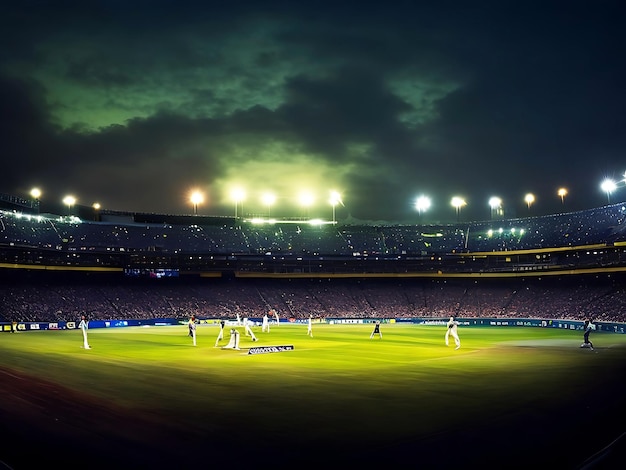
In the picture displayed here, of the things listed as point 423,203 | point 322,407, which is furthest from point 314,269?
point 322,407

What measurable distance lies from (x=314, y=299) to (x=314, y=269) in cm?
612

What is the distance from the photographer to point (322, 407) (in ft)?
61.0

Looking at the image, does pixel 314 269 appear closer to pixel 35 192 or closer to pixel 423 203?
pixel 423 203

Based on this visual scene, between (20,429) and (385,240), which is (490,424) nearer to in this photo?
(20,429)

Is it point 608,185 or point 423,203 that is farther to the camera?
point 423,203

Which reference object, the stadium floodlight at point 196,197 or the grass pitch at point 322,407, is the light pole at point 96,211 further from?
the grass pitch at point 322,407

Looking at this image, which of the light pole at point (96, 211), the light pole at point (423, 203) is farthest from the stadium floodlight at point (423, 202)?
the light pole at point (96, 211)

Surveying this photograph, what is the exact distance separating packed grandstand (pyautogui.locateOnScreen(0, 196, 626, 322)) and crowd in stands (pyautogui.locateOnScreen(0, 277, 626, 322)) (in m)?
0.24

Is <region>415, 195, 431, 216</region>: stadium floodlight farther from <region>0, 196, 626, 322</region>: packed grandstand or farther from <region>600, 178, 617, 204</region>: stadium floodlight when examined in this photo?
<region>600, 178, 617, 204</region>: stadium floodlight

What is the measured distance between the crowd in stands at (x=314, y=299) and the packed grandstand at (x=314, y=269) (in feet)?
0.79

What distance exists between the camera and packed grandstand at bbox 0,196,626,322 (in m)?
75.4

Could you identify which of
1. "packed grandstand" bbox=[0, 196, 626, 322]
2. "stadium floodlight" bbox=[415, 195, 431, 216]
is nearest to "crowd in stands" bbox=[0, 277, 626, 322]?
"packed grandstand" bbox=[0, 196, 626, 322]

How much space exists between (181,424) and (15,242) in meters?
65.8

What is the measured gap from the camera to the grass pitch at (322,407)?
13586 mm
